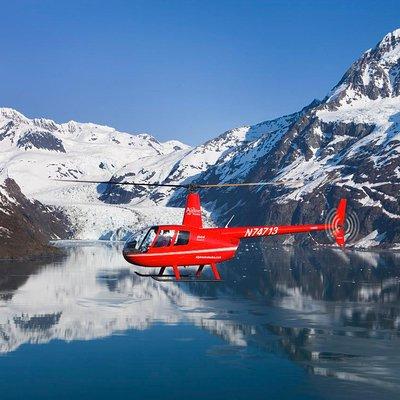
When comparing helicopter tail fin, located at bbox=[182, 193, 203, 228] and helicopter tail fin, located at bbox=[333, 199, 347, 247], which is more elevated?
helicopter tail fin, located at bbox=[333, 199, 347, 247]

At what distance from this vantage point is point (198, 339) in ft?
264

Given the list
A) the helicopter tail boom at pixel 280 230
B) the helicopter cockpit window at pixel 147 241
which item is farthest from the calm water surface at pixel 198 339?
the helicopter cockpit window at pixel 147 241

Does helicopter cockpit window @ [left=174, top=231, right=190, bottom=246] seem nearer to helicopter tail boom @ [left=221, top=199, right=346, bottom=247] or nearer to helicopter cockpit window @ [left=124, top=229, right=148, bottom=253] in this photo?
helicopter cockpit window @ [left=124, top=229, right=148, bottom=253]

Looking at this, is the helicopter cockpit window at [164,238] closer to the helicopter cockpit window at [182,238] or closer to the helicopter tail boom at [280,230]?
the helicopter cockpit window at [182,238]

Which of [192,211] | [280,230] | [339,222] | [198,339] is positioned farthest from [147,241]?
[198,339]

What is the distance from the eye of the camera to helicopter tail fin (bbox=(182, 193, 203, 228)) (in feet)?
174

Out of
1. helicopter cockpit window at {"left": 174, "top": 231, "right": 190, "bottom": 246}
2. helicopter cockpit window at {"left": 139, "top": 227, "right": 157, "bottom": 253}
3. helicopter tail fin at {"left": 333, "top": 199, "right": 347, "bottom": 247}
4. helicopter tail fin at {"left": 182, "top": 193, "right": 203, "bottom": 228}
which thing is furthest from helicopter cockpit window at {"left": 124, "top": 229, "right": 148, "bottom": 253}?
helicopter tail fin at {"left": 333, "top": 199, "right": 347, "bottom": 247}

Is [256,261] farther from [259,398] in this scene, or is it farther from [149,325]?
[259,398]

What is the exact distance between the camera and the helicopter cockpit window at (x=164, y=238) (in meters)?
53.2

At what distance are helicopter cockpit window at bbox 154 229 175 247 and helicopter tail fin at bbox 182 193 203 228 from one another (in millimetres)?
1414

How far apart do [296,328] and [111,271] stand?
74407mm

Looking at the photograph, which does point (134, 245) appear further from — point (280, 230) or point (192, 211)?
point (280, 230)

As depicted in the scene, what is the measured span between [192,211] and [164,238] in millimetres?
2787

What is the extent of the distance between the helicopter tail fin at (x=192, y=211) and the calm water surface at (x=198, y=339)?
1570 centimetres
